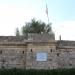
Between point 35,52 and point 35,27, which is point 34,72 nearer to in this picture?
point 35,52

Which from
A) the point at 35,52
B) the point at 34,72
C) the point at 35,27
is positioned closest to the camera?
the point at 34,72

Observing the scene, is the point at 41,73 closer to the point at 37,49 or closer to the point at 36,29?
the point at 37,49

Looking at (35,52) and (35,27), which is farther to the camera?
(35,27)

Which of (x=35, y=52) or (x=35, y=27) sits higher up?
(x=35, y=27)

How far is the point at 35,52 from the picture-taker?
26.8 meters

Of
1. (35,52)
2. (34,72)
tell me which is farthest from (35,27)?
(34,72)

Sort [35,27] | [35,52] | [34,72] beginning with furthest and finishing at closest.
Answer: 1. [35,27]
2. [35,52]
3. [34,72]

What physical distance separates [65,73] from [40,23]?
62.8 feet

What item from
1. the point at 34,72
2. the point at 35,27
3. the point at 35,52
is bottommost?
the point at 34,72

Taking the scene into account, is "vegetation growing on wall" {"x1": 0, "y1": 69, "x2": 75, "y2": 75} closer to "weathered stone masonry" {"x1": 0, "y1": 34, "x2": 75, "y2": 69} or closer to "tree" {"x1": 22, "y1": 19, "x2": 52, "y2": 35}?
"weathered stone masonry" {"x1": 0, "y1": 34, "x2": 75, "y2": 69}

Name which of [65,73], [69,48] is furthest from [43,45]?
[65,73]

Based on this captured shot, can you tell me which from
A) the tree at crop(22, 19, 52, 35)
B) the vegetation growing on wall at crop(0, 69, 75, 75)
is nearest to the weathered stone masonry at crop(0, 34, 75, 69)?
the vegetation growing on wall at crop(0, 69, 75, 75)

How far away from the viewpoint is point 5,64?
88.5 feet

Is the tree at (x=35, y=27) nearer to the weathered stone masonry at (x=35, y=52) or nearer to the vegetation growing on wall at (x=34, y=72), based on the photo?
the weathered stone masonry at (x=35, y=52)
